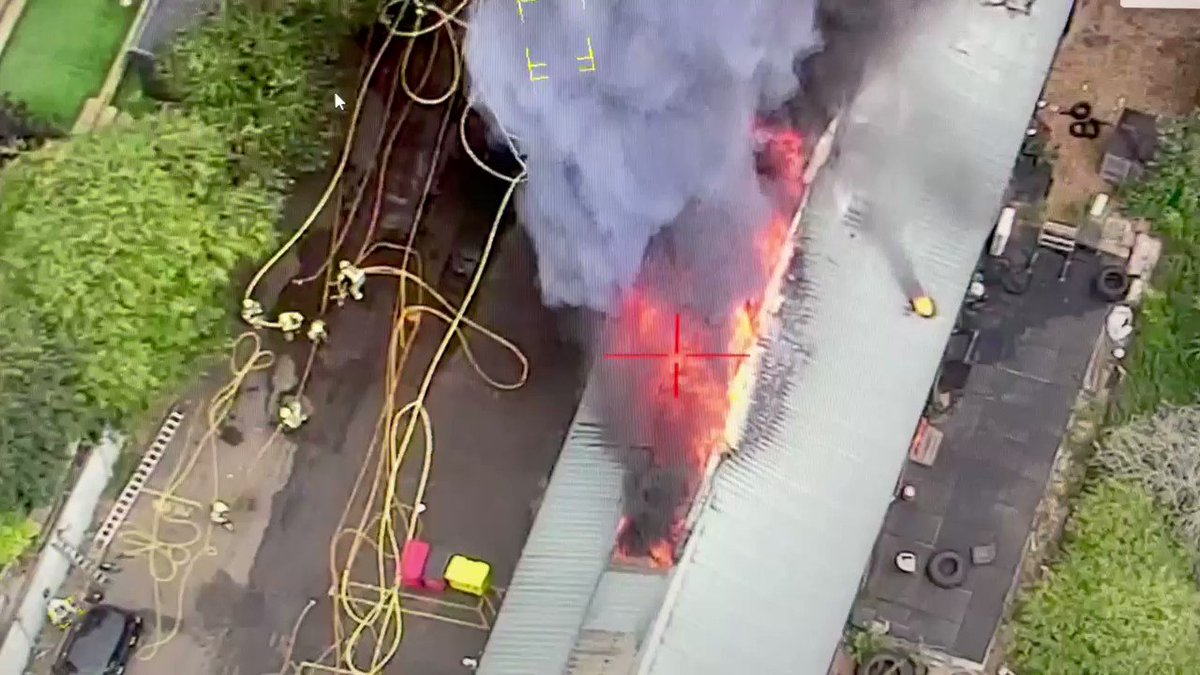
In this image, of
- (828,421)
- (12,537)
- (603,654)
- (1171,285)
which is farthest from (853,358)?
(12,537)

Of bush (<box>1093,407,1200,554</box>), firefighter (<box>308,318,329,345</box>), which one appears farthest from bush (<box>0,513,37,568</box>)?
bush (<box>1093,407,1200,554</box>)

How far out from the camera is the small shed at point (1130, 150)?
9906mm

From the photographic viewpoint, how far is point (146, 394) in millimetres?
9406

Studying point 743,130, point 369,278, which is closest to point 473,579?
point 369,278

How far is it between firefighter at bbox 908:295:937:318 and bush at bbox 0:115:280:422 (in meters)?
4.32

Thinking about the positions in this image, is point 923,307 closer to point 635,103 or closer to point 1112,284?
point 1112,284

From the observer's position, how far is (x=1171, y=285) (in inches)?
384

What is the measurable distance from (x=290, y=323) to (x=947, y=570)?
4721 millimetres

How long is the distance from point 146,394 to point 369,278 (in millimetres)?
1720

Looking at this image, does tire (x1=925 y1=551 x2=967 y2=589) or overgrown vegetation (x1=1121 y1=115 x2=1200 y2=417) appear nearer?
tire (x1=925 y1=551 x2=967 y2=589)

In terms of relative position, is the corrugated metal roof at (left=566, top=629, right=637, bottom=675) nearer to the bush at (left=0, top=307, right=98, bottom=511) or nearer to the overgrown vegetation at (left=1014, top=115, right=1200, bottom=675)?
the overgrown vegetation at (left=1014, top=115, right=1200, bottom=675)

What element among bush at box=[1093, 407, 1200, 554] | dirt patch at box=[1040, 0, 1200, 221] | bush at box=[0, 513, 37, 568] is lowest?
bush at box=[0, 513, 37, 568]

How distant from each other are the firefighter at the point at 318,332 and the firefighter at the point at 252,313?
1.12 ft

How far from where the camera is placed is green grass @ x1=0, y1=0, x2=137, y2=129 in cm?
1010
